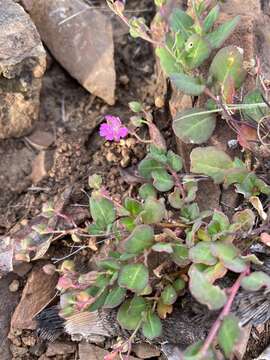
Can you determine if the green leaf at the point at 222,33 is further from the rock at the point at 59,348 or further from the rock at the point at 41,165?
the rock at the point at 59,348

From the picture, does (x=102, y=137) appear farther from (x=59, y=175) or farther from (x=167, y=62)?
(x=167, y=62)

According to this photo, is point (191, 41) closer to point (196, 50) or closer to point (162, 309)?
point (196, 50)

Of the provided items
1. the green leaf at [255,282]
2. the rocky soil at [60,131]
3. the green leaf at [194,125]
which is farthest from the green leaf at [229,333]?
the green leaf at [194,125]

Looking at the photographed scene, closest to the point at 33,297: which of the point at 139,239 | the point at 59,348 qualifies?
the point at 59,348

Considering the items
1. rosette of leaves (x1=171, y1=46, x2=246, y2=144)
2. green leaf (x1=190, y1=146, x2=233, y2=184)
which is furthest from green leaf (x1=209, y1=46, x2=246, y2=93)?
green leaf (x1=190, y1=146, x2=233, y2=184)

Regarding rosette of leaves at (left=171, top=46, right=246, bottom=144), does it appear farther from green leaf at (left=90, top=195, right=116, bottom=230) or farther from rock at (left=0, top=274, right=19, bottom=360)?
rock at (left=0, top=274, right=19, bottom=360)

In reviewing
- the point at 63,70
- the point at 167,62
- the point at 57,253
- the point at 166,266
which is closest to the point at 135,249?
the point at 166,266
